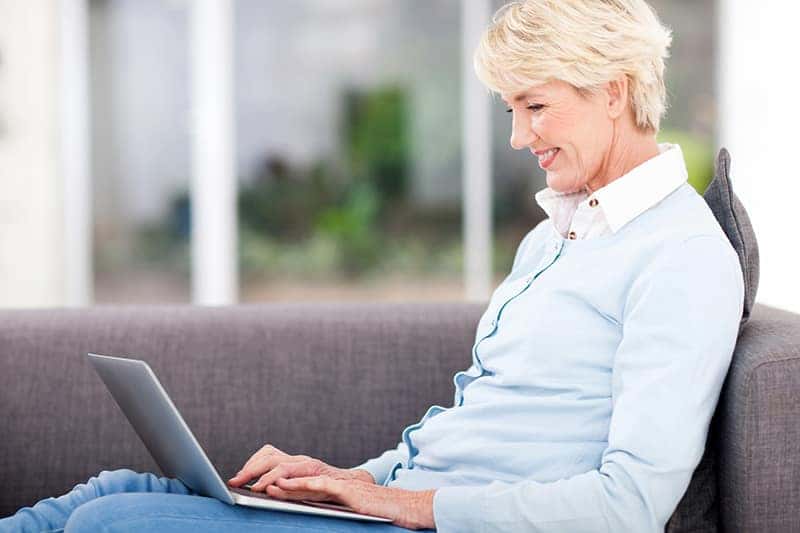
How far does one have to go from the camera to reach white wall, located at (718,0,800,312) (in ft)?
16.7

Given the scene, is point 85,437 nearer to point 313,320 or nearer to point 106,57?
point 313,320

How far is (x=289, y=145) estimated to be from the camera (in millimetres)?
5492

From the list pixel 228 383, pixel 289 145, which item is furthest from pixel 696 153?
pixel 228 383

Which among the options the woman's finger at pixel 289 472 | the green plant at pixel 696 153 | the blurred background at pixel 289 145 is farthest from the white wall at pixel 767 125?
the woman's finger at pixel 289 472

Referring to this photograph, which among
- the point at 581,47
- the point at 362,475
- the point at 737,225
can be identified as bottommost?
the point at 362,475

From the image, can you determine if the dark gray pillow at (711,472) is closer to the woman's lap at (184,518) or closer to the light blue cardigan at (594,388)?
the light blue cardigan at (594,388)

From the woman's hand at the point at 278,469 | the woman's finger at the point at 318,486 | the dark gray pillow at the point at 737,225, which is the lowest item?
the woman's hand at the point at 278,469

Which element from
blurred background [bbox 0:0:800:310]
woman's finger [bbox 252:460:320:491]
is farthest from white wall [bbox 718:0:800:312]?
woman's finger [bbox 252:460:320:491]

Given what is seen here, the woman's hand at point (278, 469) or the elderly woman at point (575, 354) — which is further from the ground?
the elderly woman at point (575, 354)

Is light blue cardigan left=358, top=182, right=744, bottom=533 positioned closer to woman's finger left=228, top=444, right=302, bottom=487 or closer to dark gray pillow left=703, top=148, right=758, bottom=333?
dark gray pillow left=703, top=148, right=758, bottom=333

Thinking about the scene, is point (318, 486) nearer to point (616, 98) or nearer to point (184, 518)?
point (184, 518)

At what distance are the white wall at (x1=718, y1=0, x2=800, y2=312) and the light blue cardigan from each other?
3.78m

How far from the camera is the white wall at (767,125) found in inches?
200

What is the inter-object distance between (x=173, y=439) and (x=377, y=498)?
275 mm
